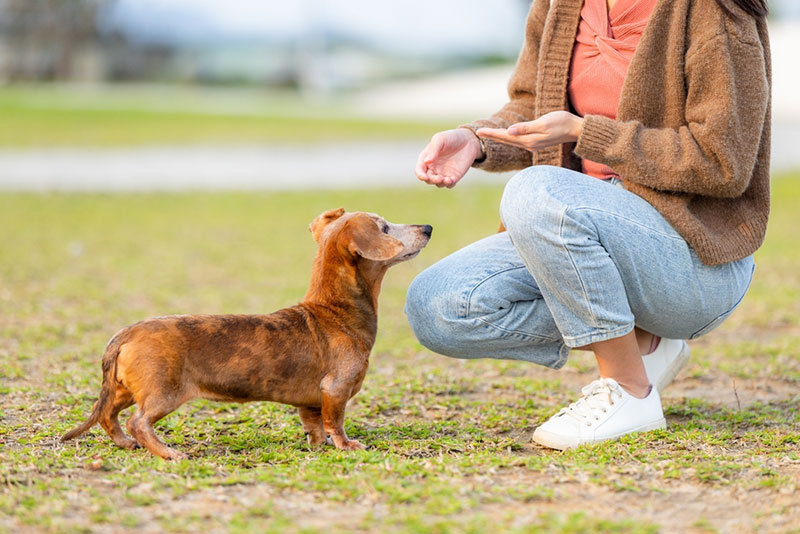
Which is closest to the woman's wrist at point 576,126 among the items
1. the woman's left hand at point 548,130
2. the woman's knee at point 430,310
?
the woman's left hand at point 548,130

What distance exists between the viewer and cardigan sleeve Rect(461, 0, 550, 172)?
159 inches

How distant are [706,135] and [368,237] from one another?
3.87 ft

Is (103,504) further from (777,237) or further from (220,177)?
(220,177)

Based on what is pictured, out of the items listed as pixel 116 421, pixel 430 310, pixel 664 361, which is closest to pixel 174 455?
pixel 116 421

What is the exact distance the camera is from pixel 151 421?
3.25 m

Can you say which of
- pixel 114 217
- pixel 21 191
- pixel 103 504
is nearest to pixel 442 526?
pixel 103 504

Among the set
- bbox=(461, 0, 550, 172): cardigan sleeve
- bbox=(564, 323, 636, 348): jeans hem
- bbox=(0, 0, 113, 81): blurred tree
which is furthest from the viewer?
bbox=(0, 0, 113, 81): blurred tree

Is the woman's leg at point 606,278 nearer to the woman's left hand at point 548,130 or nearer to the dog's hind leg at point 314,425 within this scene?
the woman's left hand at point 548,130

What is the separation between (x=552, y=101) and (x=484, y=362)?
5.72 ft

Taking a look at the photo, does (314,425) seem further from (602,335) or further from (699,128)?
(699,128)

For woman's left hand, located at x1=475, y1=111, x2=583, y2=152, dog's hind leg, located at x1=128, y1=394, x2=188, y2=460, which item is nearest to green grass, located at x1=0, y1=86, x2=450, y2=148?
dog's hind leg, located at x1=128, y1=394, x2=188, y2=460

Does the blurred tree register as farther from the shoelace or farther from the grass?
the shoelace

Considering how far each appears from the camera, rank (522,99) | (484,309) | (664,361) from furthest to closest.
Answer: (522,99) < (664,361) < (484,309)

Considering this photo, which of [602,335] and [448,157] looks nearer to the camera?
[602,335]
